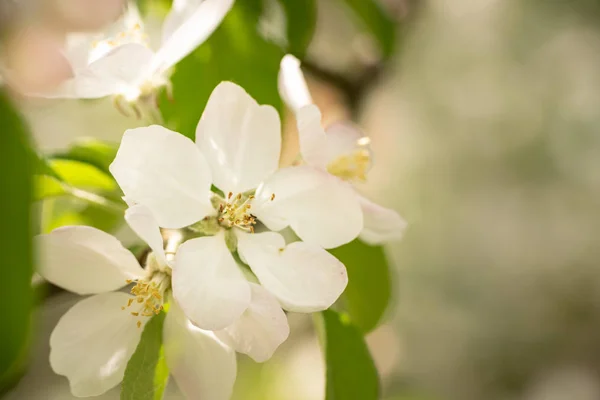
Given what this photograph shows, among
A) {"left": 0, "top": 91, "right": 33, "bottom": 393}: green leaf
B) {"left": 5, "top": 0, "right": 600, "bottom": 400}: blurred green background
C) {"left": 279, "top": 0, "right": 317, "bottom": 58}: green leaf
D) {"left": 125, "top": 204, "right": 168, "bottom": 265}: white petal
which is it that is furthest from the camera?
{"left": 5, "top": 0, "right": 600, "bottom": 400}: blurred green background

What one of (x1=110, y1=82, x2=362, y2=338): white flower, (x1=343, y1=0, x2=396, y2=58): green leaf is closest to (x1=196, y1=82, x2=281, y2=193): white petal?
(x1=110, y1=82, x2=362, y2=338): white flower

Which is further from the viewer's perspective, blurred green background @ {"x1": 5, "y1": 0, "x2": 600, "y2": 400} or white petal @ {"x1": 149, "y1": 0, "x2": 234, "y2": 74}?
blurred green background @ {"x1": 5, "y1": 0, "x2": 600, "y2": 400}

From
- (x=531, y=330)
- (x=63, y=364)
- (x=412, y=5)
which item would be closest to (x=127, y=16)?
(x=63, y=364)

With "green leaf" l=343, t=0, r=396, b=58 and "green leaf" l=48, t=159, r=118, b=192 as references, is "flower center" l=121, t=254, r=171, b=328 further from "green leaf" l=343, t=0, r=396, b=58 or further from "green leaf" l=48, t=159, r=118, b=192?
"green leaf" l=343, t=0, r=396, b=58

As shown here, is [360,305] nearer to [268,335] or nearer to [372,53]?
[268,335]

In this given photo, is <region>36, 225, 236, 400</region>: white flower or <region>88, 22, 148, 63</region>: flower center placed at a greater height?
<region>88, 22, 148, 63</region>: flower center

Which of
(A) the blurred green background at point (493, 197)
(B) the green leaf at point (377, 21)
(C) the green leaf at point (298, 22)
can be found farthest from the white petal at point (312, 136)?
(A) the blurred green background at point (493, 197)

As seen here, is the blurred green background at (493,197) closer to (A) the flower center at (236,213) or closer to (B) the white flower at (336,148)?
(B) the white flower at (336,148)
